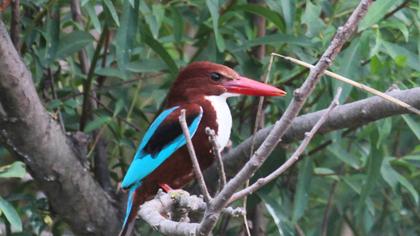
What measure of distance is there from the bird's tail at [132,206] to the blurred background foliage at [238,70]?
0.35 meters

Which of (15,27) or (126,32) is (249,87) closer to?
(126,32)

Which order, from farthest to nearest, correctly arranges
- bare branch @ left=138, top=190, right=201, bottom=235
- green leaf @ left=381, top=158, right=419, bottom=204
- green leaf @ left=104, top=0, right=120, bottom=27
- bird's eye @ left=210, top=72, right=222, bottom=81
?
green leaf @ left=381, top=158, right=419, bottom=204, bird's eye @ left=210, top=72, right=222, bottom=81, green leaf @ left=104, top=0, right=120, bottom=27, bare branch @ left=138, top=190, right=201, bottom=235

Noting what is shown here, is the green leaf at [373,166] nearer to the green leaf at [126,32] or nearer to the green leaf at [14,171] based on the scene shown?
the green leaf at [126,32]

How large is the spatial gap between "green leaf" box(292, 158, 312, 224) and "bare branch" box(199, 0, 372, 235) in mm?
1942

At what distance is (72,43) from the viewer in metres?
3.82

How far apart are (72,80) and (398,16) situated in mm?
1335

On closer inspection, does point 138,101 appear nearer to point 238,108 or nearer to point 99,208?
point 238,108

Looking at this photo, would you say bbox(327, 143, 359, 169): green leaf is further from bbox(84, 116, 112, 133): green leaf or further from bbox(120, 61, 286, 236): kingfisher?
bbox(84, 116, 112, 133): green leaf

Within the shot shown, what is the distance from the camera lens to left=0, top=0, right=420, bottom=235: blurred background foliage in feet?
11.8

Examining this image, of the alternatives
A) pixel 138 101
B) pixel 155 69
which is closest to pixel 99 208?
pixel 155 69

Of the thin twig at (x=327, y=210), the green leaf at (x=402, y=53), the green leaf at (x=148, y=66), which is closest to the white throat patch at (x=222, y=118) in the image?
the green leaf at (x=148, y=66)

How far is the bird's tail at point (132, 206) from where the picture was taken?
3.52m

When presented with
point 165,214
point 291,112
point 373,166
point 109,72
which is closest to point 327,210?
point 373,166

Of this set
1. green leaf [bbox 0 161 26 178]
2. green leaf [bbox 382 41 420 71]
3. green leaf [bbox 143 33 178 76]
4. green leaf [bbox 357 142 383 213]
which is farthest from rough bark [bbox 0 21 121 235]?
green leaf [bbox 382 41 420 71]
